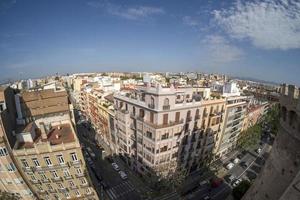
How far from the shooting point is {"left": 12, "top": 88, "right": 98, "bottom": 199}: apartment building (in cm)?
2902

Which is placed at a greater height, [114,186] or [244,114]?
[244,114]

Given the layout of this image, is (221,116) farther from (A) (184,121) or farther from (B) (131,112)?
(B) (131,112)

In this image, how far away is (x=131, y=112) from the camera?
1892 inches

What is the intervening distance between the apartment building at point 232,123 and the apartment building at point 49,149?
1681 inches

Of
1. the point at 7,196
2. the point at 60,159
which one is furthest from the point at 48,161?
the point at 7,196

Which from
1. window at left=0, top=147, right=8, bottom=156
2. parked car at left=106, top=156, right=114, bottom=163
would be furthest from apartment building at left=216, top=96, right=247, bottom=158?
window at left=0, top=147, right=8, bottom=156

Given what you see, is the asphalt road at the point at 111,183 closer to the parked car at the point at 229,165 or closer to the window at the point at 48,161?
the window at the point at 48,161

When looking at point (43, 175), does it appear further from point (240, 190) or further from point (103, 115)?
point (240, 190)

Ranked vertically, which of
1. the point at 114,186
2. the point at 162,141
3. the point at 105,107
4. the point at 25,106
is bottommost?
the point at 114,186

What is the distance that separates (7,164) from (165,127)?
1127 inches

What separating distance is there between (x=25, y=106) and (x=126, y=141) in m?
26.4

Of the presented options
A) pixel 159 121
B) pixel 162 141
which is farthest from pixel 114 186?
pixel 159 121

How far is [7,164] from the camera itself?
2794 centimetres

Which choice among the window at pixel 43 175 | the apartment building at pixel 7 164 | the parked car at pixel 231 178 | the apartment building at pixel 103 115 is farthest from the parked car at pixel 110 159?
the parked car at pixel 231 178
